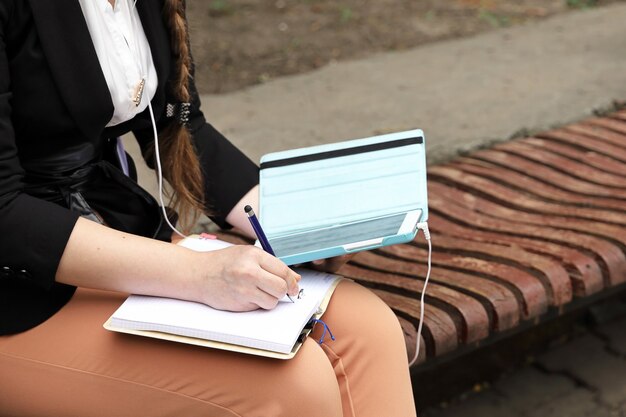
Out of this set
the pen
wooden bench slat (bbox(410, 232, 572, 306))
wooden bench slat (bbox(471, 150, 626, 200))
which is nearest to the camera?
the pen

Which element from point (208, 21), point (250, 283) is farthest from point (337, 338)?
point (208, 21)

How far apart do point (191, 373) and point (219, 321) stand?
0.34 ft

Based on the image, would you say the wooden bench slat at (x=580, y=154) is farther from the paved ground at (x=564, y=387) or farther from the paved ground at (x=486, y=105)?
the paved ground at (x=564, y=387)

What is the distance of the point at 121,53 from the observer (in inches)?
78.2

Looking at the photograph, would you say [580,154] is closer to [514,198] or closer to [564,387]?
[514,198]

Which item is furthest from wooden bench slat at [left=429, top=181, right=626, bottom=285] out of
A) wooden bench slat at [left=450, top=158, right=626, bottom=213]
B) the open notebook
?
the open notebook

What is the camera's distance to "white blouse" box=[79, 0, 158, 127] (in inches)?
76.2

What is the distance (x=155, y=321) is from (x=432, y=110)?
8.28 feet

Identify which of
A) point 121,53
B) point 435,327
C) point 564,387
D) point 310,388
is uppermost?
point 121,53

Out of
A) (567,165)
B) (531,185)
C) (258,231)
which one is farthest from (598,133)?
(258,231)

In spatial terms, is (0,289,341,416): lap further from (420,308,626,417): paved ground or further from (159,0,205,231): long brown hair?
(420,308,626,417): paved ground

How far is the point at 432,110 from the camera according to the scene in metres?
4.11

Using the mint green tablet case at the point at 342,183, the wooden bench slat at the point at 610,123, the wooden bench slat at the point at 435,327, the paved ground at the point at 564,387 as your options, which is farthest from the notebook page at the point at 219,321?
the wooden bench slat at the point at 610,123

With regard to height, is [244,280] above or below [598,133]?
above
